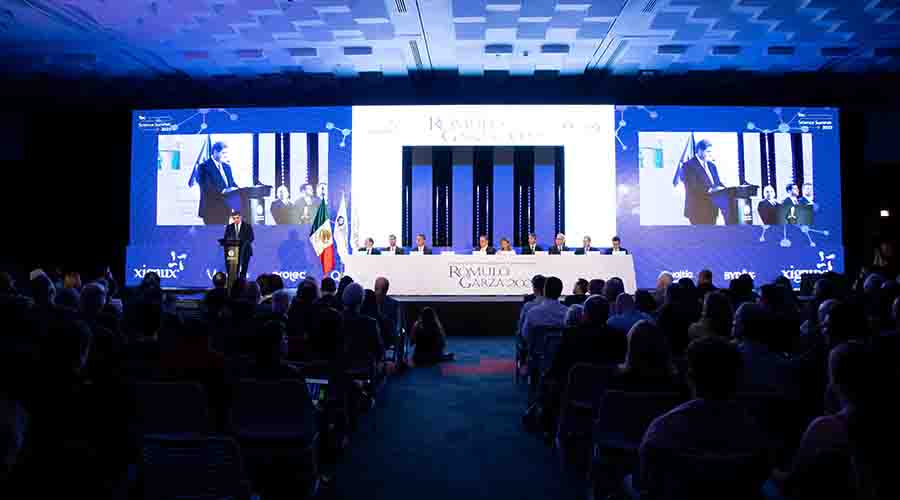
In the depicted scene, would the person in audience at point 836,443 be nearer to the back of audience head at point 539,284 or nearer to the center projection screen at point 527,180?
the back of audience head at point 539,284

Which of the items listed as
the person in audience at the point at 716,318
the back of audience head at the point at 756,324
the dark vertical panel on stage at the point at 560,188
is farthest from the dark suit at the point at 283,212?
the back of audience head at the point at 756,324

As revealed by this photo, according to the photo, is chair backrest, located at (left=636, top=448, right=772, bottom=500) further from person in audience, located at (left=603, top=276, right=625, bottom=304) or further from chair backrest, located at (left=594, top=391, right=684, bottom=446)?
person in audience, located at (left=603, top=276, right=625, bottom=304)

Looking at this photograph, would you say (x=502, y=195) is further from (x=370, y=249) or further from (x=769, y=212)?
(x=769, y=212)

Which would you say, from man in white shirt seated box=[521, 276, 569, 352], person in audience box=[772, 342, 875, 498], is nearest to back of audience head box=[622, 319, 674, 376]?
person in audience box=[772, 342, 875, 498]

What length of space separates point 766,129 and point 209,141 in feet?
33.6

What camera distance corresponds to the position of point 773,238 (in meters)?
10.4

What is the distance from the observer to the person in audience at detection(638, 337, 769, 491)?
67.3 inches

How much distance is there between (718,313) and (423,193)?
8.01 meters

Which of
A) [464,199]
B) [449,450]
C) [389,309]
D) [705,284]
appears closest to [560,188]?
[464,199]

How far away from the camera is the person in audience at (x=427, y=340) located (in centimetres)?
610

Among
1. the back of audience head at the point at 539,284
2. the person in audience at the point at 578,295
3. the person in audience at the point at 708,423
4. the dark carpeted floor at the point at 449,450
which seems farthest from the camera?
the person in audience at the point at 578,295

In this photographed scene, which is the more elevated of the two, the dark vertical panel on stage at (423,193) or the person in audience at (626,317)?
the dark vertical panel on stage at (423,193)

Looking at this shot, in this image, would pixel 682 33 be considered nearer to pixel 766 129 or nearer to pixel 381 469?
pixel 766 129

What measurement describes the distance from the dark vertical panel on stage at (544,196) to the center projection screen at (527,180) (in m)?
0.03
